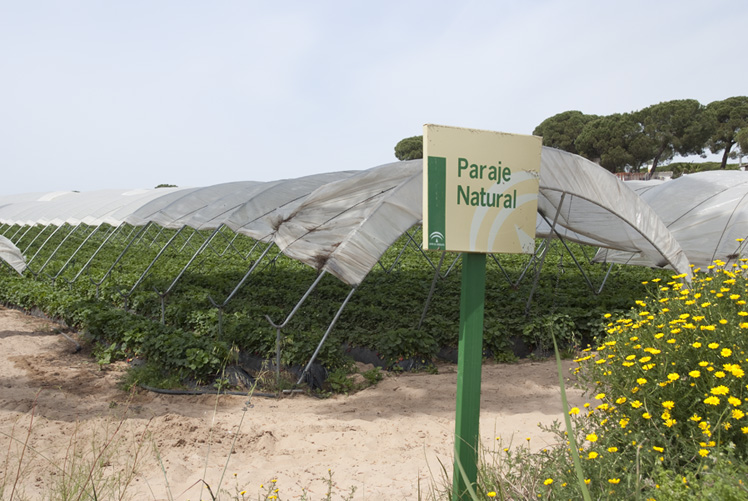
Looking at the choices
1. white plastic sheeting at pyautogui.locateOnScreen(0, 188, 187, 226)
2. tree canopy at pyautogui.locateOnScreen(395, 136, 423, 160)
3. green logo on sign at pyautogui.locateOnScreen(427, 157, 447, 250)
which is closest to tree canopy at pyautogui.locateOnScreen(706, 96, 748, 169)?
tree canopy at pyautogui.locateOnScreen(395, 136, 423, 160)

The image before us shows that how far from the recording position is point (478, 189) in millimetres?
2842

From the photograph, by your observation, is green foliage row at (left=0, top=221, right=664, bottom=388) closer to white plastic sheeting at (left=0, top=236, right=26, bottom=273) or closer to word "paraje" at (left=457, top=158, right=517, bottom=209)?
white plastic sheeting at (left=0, top=236, right=26, bottom=273)

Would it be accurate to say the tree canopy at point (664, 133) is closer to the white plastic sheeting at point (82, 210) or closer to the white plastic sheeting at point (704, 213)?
the white plastic sheeting at point (704, 213)

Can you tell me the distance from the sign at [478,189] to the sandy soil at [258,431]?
6.01 feet

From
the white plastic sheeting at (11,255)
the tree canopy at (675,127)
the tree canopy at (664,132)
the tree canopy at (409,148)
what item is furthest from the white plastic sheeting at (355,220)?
the tree canopy at (409,148)

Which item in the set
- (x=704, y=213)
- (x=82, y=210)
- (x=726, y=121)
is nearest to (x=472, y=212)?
(x=704, y=213)

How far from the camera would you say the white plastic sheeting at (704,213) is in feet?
33.0

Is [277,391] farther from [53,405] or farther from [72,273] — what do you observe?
[72,273]

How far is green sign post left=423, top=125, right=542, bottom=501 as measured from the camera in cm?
273

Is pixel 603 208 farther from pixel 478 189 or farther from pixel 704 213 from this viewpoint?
pixel 478 189

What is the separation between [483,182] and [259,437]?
3.62m

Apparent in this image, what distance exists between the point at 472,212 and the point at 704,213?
9818 mm

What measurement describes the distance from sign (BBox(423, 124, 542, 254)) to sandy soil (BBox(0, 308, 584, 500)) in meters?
1.83

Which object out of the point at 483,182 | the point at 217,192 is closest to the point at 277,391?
the point at 483,182
